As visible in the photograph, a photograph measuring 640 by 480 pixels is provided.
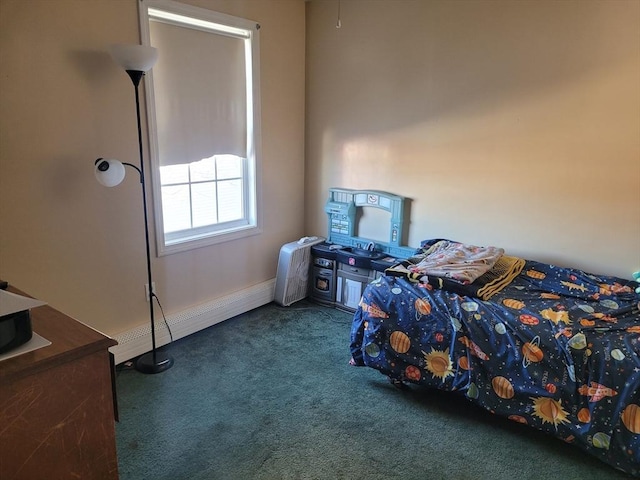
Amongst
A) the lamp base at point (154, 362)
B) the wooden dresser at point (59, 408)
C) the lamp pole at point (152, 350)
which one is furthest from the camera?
the lamp base at point (154, 362)

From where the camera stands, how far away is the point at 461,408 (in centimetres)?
244

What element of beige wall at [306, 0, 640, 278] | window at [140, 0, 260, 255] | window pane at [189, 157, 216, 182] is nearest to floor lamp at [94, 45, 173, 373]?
window at [140, 0, 260, 255]

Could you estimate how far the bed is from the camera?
194cm

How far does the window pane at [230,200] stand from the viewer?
3461 millimetres

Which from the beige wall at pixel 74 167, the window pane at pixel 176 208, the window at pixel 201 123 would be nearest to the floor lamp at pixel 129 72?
the beige wall at pixel 74 167

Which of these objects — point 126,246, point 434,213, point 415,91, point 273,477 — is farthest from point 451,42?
point 273,477

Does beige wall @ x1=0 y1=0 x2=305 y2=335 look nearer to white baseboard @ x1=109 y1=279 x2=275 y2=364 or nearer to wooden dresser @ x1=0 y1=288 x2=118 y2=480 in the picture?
white baseboard @ x1=109 y1=279 x2=275 y2=364

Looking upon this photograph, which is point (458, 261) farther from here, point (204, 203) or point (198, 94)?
point (198, 94)

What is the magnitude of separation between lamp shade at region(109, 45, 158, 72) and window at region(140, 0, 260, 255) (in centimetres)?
42

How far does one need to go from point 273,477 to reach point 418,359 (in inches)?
37.7

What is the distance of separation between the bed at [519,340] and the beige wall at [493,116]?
0.36m

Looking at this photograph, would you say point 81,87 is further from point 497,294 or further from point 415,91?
point 497,294

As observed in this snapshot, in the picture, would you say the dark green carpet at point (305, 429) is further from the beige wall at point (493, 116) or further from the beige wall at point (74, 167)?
the beige wall at point (493, 116)

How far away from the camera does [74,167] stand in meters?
2.51
